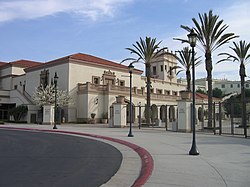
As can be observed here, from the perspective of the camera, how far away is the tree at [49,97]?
48.5m

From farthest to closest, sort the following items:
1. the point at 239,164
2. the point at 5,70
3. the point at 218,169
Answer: the point at 5,70 < the point at 239,164 < the point at 218,169

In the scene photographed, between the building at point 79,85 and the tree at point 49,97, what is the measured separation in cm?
124

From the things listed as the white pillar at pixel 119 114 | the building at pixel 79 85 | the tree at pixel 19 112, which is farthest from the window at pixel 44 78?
the white pillar at pixel 119 114

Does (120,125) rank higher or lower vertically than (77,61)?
lower

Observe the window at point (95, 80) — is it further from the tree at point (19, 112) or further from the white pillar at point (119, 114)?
the white pillar at point (119, 114)

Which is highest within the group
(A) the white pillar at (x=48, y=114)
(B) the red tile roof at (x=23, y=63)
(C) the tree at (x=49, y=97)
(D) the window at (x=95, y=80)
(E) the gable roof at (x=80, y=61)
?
(B) the red tile roof at (x=23, y=63)

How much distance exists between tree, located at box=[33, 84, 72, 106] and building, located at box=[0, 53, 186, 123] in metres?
1.24

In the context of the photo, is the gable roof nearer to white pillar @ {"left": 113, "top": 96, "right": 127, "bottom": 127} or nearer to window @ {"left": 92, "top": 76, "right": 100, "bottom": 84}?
window @ {"left": 92, "top": 76, "right": 100, "bottom": 84}

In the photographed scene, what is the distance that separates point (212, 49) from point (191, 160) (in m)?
20.7

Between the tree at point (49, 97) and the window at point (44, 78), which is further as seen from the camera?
the window at point (44, 78)

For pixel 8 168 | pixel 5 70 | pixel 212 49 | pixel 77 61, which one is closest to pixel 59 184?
pixel 8 168

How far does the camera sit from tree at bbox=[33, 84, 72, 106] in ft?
159

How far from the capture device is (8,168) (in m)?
9.78

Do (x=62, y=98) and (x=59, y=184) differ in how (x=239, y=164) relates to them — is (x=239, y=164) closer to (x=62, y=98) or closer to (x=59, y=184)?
(x=59, y=184)
